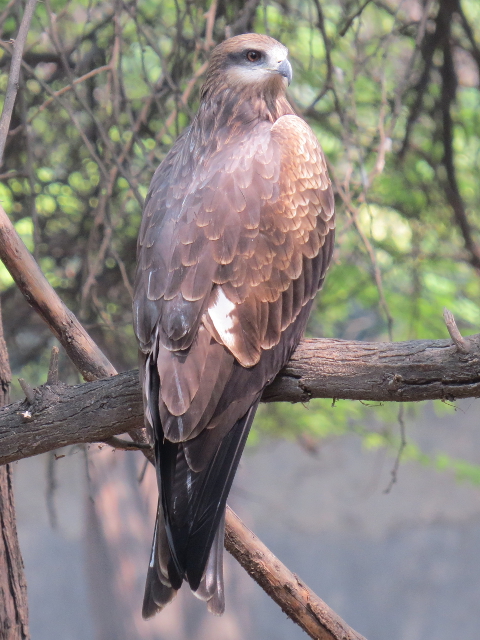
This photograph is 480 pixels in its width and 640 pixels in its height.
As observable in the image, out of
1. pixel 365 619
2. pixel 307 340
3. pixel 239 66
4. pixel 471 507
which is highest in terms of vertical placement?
pixel 239 66

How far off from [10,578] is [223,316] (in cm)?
124

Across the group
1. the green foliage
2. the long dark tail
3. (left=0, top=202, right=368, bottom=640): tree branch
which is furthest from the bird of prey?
the green foliage

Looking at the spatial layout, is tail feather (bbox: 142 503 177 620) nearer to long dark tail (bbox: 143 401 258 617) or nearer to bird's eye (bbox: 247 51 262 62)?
long dark tail (bbox: 143 401 258 617)

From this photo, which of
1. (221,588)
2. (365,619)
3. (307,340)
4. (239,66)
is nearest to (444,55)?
(239,66)

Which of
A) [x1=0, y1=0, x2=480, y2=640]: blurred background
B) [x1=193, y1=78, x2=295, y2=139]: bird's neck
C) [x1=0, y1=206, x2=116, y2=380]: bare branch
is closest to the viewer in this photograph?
[x1=0, y1=206, x2=116, y2=380]: bare branch

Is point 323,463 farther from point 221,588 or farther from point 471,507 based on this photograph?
point 221,588

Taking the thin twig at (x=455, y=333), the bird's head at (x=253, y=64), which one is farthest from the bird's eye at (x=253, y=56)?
the thin twig at (x=455, y=333)

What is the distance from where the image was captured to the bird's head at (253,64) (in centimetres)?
294

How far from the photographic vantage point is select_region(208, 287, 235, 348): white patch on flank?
2252 millimetres

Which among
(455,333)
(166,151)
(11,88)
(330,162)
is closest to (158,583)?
(455,333)

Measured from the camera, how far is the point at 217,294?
2303mm

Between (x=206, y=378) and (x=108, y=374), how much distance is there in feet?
1.61

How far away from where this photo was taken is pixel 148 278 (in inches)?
94.6

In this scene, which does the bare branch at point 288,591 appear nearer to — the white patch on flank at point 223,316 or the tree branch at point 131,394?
the tree branch at point 131,394
